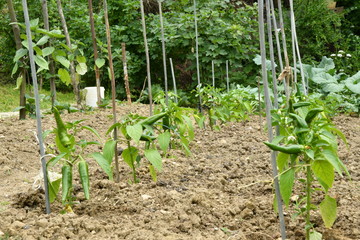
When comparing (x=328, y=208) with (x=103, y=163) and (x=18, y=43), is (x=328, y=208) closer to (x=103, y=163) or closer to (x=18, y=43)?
(x=103, y=163)

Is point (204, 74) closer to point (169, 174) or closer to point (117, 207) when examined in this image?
point (169, 174)

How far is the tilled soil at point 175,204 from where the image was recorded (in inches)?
75.8

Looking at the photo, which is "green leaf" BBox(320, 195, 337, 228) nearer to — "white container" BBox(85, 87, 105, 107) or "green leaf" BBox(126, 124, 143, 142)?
"green leaf" BBox(126, 124, 143, 142)

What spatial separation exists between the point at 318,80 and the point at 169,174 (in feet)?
14.6

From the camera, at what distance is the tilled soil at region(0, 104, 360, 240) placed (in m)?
1.93

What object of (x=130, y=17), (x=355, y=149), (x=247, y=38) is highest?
(x=130, y=17)

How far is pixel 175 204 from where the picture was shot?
7.40 ft

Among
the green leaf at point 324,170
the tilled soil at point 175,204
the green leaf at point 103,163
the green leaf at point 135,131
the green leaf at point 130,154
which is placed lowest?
the tilled soil at point 175,204

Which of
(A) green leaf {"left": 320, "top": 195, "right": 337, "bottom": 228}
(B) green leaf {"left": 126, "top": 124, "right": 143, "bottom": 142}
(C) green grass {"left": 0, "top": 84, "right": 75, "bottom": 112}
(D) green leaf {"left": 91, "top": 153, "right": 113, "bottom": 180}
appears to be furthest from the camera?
(C) green grass {"left": 0, "top": 84, "right": 75, "bottom": 112}

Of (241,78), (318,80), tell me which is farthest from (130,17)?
(318,80)

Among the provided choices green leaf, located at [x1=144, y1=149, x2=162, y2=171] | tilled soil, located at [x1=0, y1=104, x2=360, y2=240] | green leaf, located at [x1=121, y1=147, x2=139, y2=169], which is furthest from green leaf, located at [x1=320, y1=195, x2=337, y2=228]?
green leaf, located at [x1=121, y1=147, x2=139, y2=169]

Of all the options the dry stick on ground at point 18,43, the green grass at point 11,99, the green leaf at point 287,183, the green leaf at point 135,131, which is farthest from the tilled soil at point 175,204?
the green grass at point 11,99

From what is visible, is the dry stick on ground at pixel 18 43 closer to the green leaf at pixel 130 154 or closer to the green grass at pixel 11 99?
the green grass at pixel 11 99

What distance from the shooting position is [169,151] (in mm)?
3387
